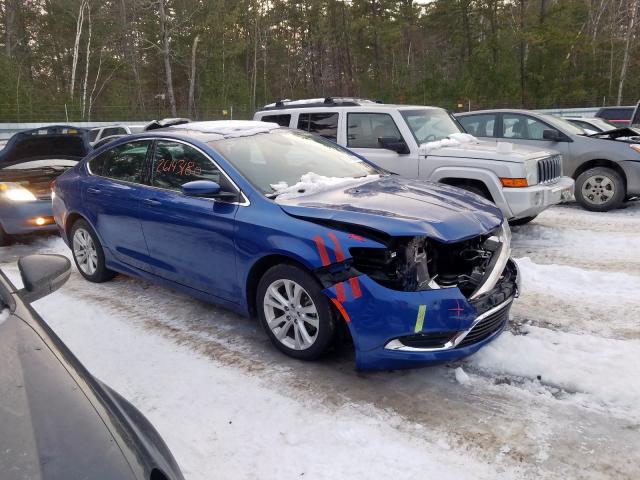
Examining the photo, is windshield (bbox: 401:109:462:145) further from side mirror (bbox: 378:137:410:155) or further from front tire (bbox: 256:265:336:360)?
front tire (bbox: 256:265:336:360)

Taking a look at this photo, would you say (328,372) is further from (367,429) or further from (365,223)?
(365,223)

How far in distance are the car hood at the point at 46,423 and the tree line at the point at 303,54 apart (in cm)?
2992

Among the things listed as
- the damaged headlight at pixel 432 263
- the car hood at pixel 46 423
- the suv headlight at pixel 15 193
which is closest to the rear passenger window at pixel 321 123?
the suv headlight at pixel 15 193

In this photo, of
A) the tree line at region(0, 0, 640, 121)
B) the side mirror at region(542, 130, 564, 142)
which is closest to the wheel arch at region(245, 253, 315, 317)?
the side mirror at region(542, 130, 564, 142)

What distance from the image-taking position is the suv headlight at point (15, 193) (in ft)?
23.2

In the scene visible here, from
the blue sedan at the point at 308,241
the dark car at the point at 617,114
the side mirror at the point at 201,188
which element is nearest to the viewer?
the blue sedan at the point at 308,241

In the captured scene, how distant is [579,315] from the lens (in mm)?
4438

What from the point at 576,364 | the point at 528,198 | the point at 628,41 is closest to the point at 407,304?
the point at 576,364

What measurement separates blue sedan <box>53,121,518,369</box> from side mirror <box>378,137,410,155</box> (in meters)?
1.99

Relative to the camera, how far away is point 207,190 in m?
3.91

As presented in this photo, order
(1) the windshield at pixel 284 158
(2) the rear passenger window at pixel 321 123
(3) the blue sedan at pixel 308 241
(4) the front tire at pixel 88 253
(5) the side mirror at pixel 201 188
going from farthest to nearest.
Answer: (2) the rear passenger window at pixel 321 123
(4) the front tire at pixel 88 253
(1) the windshield at pixel 284 158
(5) the side mirror at pixel 201 188
(3) the blue sedan at pixel 308 241

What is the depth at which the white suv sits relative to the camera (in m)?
6.45

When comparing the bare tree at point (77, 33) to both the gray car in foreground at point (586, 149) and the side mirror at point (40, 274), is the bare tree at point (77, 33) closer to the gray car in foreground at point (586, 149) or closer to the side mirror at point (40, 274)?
the gray car in foreground at point (586, 149)

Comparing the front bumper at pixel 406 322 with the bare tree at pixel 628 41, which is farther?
the bare tree at pixel 628 41
